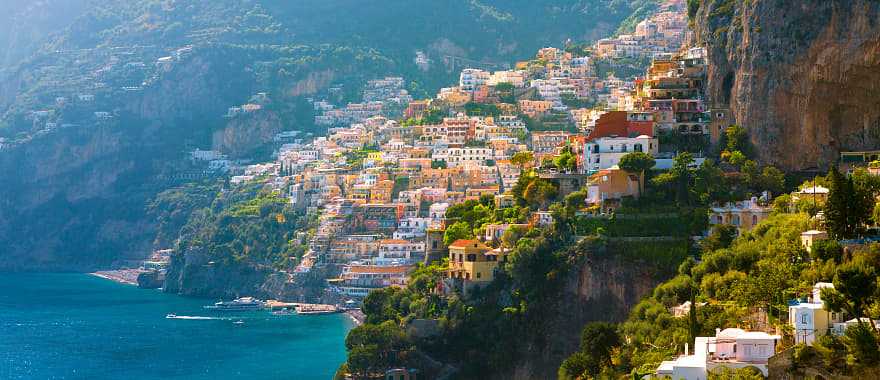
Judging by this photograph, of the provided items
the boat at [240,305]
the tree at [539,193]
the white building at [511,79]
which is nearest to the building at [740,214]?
the tree at [539,193]

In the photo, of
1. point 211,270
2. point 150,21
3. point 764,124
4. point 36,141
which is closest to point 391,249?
point 211,270

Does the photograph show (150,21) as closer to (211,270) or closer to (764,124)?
(211,270)

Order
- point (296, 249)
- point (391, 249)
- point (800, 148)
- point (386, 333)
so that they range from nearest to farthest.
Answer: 1. point (800, 148)
2. point (386, 333)
3. point (391, 249)
4. point (296, 249)

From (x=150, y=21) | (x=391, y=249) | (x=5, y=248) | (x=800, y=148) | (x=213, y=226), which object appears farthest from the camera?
(x=150, y=21)

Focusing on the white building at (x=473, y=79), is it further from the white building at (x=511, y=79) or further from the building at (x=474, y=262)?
the building at (x=474, y=262)

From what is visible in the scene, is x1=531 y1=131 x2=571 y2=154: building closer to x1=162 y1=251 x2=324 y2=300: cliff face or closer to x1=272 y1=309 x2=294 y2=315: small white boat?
x1=162 y1=251 x2=324 y2=300: cliff face

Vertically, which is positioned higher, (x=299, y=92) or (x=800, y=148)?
(x=299, y=92)

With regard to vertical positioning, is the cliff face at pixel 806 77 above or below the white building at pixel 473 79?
below

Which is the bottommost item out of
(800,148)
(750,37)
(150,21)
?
(800,148)
